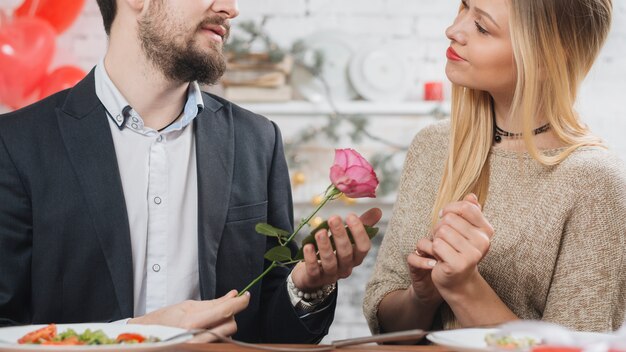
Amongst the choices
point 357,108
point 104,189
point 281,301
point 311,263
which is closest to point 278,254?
point 311,263

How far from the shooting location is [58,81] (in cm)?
327

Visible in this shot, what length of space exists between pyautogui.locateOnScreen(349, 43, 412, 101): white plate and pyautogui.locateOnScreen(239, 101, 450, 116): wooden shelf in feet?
0.23

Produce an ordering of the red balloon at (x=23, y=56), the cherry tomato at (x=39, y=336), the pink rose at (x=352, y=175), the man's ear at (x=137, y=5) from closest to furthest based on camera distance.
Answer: the cherry tomato at (x=39, y=336) < the pink rose at (x=352, y=175) < the man's ear at (x=137, y=5) < the red balloon at (x=23, y=56)

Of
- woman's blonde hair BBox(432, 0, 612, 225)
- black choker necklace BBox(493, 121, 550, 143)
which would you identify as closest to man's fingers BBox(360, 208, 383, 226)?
woman's blonde hair BBox(432, 0, 612, 225)

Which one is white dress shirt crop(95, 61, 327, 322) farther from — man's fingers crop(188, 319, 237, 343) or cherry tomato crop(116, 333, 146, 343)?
cherry tomato crop(116, 333, 146, 343)

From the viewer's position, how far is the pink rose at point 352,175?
1.23 m

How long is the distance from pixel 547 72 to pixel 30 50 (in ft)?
7.34

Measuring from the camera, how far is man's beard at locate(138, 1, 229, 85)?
1.69 meters

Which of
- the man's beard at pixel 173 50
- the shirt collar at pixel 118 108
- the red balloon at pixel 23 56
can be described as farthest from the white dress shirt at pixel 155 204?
the red balloon at pixel 23 56

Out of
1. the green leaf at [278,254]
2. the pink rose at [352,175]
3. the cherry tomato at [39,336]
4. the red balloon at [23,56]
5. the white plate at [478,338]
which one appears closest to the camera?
the white plate at [478,338]

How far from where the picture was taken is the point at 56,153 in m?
1.57

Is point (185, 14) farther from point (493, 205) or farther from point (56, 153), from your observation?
point (493, 205)

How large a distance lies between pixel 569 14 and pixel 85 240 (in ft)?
3.41

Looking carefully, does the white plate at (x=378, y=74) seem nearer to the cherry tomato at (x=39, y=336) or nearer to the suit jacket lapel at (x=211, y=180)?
the suit jacket lapel at (x=211, y=180)
